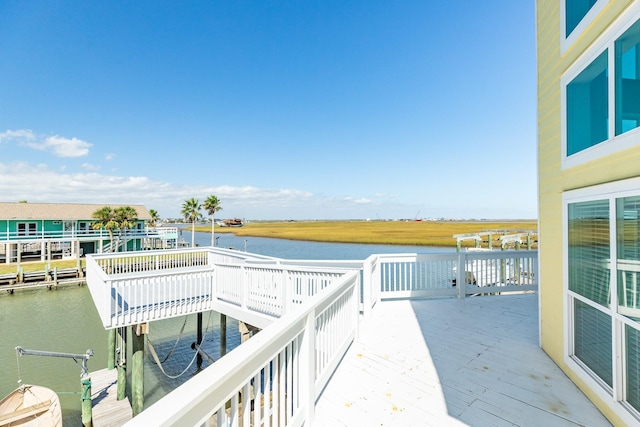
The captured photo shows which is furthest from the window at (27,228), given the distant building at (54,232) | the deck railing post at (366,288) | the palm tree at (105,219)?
the deck railing post at (366,288)

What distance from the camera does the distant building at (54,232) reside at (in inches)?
880

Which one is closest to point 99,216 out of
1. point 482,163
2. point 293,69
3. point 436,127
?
point 293,69

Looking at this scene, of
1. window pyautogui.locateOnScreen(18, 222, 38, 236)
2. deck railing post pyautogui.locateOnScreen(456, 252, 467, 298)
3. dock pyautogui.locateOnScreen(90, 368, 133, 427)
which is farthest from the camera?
window pyautogui.locateOnScreen(18, 222, 38, 236)

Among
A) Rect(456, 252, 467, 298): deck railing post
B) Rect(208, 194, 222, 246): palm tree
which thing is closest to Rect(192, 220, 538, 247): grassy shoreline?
Rect(456, 252, 467, 298): deck railing post

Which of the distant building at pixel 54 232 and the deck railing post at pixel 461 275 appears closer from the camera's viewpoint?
the deck railing post at pixel 461 275

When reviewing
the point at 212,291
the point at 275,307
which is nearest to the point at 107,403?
the point at 212,291

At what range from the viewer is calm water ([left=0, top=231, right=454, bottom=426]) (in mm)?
8617

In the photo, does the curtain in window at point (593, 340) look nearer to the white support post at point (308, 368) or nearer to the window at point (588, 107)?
the window at point (588, 107)

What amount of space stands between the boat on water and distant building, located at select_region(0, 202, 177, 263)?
18.4m

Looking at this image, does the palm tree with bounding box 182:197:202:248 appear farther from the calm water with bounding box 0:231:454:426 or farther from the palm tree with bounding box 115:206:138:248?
the calm water with bounding box 0:231:454:426

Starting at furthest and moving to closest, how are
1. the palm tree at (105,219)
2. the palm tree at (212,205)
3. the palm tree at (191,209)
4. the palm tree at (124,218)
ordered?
the palm tree at (212,205)
the palm tree at (191,209)
the palm tree at (124,218)
the palm tree at (105,219)

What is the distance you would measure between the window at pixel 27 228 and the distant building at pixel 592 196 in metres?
32.4

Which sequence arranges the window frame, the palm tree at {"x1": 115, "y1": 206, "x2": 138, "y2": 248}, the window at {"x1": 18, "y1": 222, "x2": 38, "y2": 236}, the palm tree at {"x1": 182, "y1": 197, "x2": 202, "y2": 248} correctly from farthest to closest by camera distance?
the palm tree at {"x1": 182, "y1": 197, "x2": 202, "y2": 248}
the palm tree at {"x1": 115, "y1": 206, "x2": 138, "y2": 248}
the window at {"x1": 18, "y1": 222, "x2": 38, "y2": 236}
the window frame

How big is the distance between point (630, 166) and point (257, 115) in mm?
20693
